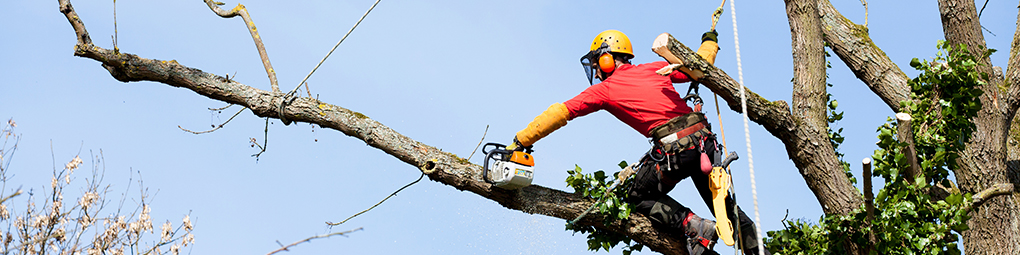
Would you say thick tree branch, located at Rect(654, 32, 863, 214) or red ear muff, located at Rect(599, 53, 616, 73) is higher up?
red ear muff, located at Rect(599, 53, 616, 73)

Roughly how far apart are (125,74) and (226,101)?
0.75m

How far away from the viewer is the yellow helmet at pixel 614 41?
502 centimetres

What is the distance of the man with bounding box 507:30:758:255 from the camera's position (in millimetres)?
4637

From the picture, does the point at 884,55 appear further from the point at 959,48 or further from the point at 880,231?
the point at 880,231

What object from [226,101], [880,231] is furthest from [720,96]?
[226,101]

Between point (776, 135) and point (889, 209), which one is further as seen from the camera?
point (776, 135)

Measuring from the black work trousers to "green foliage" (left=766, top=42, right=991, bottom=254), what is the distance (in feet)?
1.52

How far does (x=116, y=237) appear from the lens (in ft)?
26.0

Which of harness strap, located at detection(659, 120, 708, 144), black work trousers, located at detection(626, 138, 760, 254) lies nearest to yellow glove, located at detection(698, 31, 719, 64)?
harness strap, located at detection(659, 120, 708, 144)

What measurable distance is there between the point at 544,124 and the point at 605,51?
0.69 metres

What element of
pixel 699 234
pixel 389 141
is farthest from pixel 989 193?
pixel 389 141

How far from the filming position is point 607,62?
4973 millimetres

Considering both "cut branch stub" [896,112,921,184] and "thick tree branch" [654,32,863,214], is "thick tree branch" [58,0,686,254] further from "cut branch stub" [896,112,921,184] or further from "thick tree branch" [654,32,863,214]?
"cut branch stub" [896,112,921,184]

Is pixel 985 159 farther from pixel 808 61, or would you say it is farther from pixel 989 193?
pixel 808 61
